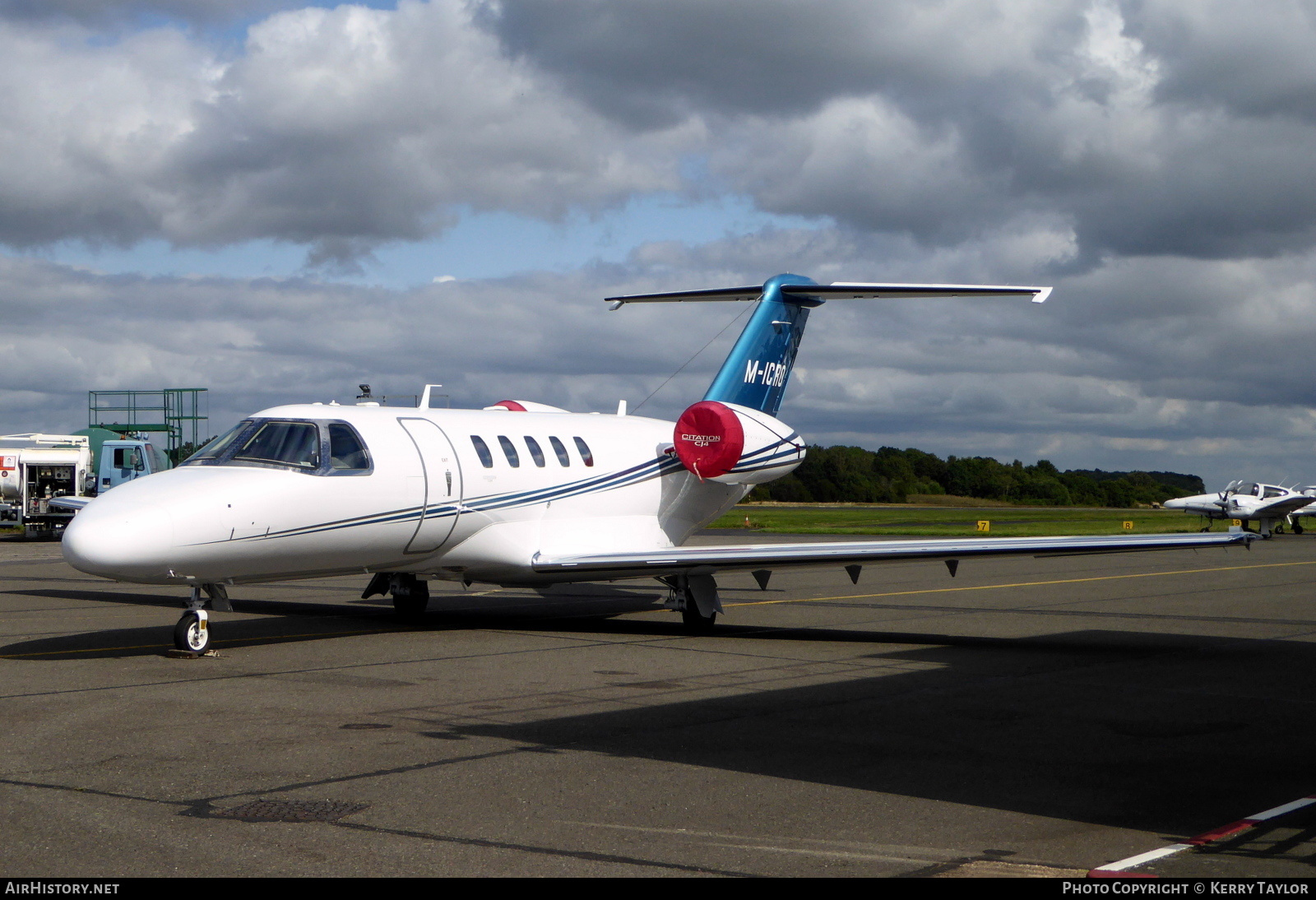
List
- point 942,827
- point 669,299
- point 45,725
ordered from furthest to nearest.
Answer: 1. point 669,299
2. point 45,725
3. point 942,827

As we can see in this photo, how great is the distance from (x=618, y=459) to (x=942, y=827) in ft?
38.8

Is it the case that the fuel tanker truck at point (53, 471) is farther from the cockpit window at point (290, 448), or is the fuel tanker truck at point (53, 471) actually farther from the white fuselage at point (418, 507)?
the cockpit window at point (290, 448)

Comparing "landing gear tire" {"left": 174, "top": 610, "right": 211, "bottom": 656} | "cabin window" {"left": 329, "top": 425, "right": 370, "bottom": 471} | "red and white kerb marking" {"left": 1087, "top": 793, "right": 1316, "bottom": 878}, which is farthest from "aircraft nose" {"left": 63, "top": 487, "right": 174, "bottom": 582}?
"red and white kerb marking" {"left": 1087, "top": 793, "right": 1316, "bottom": 878}

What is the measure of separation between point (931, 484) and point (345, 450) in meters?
103

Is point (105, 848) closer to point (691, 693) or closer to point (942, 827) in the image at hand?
point (942, 827)

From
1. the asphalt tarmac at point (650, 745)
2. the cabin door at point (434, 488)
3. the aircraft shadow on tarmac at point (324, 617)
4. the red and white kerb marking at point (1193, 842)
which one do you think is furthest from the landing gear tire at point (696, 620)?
the red and white kerb marking at point (1193, 842)

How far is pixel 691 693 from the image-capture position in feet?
35.3

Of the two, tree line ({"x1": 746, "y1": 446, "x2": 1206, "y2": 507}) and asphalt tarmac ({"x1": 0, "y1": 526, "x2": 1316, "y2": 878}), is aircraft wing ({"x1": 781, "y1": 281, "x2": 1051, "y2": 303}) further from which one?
tree line ({"x1": 746, "y1": 446, "x2": 1206, "y2": 507})

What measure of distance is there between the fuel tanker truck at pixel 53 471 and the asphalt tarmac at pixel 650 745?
22424 mm

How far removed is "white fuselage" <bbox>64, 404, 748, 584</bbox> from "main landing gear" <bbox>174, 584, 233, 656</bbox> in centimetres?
33

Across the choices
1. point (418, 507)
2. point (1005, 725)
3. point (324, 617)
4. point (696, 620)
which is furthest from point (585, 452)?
point (1005, 725)

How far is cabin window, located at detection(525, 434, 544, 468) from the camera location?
54.0 feet

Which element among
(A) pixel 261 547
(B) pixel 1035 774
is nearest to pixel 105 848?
(B) pixel 1035 774

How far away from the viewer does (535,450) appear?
653 inches
